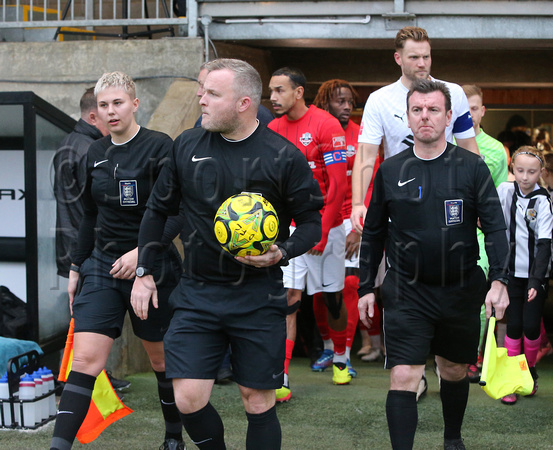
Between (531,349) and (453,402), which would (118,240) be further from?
(531,349)

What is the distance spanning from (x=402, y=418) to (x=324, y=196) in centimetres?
243

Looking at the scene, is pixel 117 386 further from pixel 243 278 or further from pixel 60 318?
pixel 243 278

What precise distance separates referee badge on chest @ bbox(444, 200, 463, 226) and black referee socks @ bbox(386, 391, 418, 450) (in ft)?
2.93

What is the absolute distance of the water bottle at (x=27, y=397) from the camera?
5.23m

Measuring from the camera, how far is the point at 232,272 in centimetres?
379

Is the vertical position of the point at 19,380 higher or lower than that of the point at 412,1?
lower

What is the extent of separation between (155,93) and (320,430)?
172 inches

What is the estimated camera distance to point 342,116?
7223 millimetres

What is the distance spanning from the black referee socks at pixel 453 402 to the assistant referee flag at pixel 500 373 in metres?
0.12

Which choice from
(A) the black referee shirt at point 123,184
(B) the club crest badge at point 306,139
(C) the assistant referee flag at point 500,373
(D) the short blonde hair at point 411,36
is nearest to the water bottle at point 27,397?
(A) the black referee shirt at point 123,184

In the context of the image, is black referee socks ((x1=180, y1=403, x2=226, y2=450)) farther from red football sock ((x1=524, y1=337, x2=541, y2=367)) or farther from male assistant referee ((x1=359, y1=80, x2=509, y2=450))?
red football sock ((x1=524, y1=337, x2=541, y2=367))

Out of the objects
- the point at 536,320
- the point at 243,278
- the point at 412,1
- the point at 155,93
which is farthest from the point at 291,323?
the point at 412,1

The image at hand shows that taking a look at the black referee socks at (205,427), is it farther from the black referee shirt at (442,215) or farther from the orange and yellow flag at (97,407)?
the black referee shirt at (442,215)

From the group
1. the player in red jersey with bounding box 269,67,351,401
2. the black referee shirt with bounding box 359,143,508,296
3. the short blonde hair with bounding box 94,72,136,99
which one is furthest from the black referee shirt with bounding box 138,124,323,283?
the player in red jersey with bounding box 269,67,351,401
